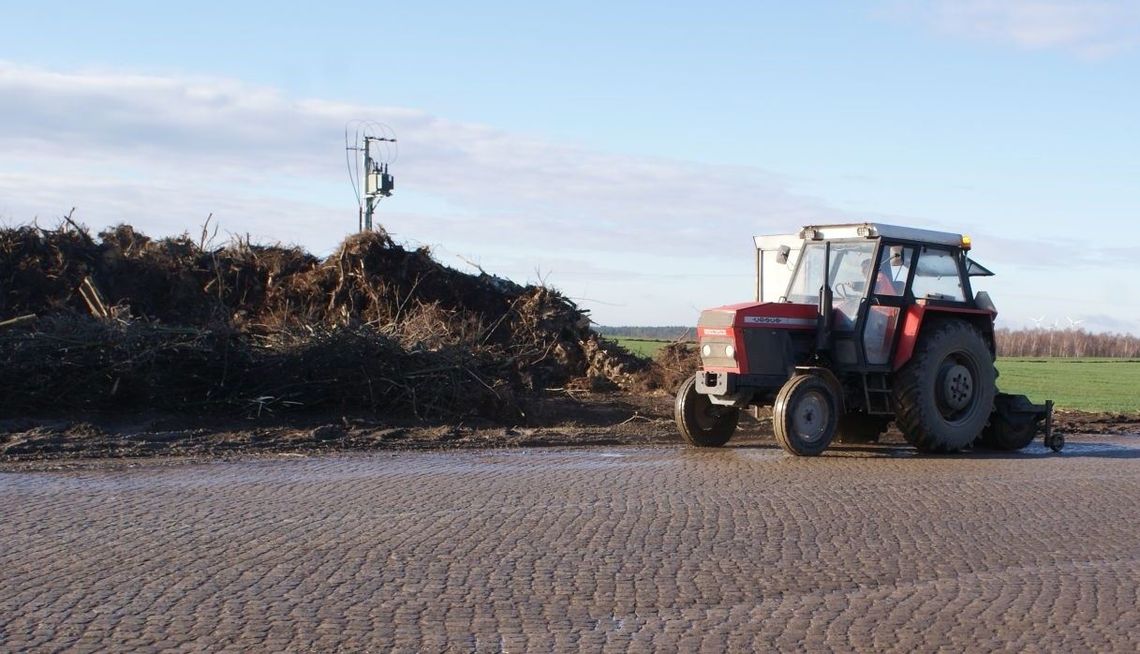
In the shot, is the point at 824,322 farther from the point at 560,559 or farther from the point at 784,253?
the point at 560,559

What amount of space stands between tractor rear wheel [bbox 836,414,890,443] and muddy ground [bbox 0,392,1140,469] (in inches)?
32.7

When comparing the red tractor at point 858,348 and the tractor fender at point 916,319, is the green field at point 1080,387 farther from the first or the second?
the red tractor at point 858,348

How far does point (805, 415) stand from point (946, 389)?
6.26 feet

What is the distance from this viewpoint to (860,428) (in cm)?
1565

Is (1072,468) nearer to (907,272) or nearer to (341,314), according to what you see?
(907,272)

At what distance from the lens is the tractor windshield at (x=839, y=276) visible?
46.6ft


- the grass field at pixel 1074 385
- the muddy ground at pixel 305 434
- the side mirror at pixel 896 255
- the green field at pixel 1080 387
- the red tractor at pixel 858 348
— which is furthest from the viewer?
the green field at pixel 1080 387

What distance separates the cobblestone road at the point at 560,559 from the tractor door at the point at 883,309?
7.39 feet

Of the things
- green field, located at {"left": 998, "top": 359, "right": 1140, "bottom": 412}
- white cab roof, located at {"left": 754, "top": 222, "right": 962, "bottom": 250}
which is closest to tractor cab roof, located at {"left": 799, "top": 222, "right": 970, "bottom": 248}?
white cab roof, located at {"left": 754, "top": 222, "right": 962, "bottom": 250}

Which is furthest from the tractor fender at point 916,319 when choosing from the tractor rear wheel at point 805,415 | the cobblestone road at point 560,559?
the cobblestone road at point 560,559

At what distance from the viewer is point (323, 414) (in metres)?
16.0

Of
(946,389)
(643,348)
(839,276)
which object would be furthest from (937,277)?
(643,348)

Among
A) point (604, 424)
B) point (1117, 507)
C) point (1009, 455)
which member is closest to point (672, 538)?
point (1117, 507)

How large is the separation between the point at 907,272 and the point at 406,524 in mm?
7539
